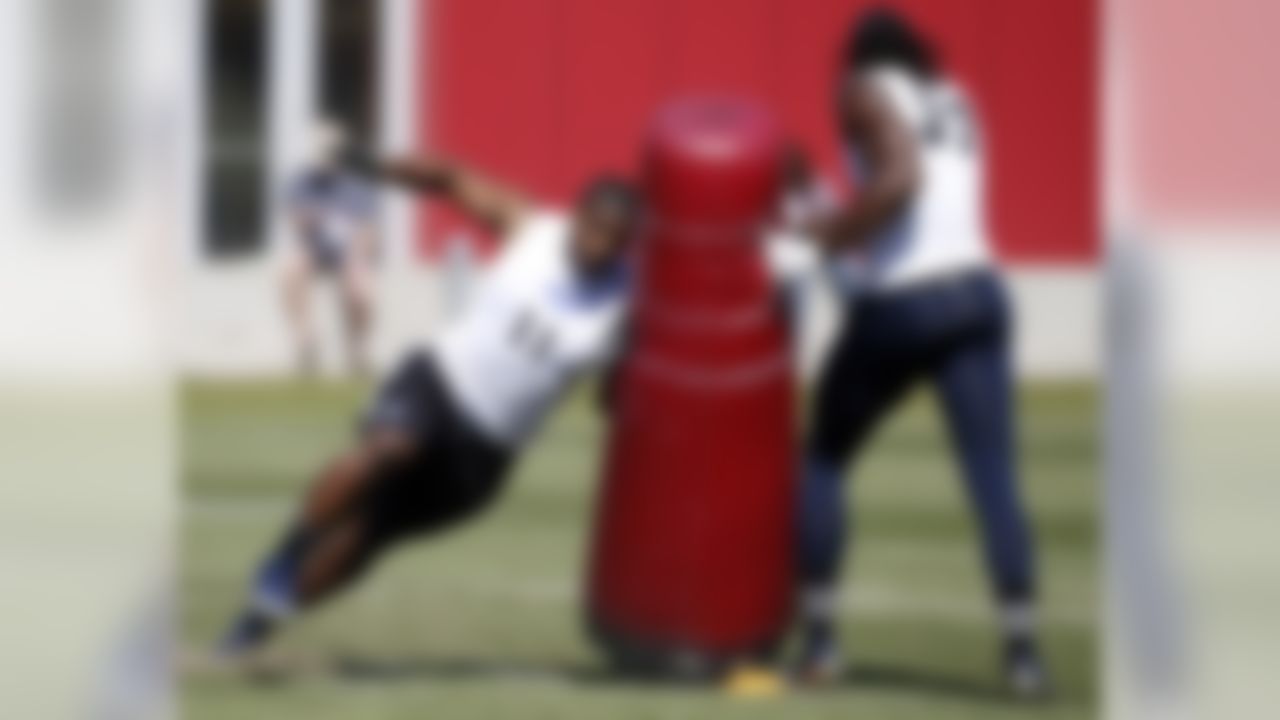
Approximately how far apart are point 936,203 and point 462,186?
73 centimetres

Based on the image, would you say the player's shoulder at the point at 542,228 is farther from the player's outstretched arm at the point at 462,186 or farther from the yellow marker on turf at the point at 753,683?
the yellow marker on turf at the point at 753,683

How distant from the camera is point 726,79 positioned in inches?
188

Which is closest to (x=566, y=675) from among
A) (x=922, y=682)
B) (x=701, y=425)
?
(x=701, y=425)

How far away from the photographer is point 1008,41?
15.6 ft

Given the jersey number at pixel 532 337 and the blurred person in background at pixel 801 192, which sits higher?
the blurred person in background at pixel 801 192

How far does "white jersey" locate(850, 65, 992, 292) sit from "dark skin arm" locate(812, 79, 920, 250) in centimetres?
1

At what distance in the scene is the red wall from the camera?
4.76m

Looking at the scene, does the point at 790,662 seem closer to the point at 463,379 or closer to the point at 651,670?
the point at 651,670

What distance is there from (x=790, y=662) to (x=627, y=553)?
0.30 metres

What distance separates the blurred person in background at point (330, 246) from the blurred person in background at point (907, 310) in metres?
0.70

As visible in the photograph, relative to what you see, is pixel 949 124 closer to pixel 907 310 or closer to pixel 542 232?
pixel 907 310

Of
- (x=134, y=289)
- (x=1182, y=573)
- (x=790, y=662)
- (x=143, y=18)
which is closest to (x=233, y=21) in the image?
(x=143, y=18)

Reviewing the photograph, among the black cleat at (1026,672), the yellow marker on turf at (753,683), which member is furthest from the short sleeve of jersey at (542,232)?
the black cleat at (1026,672)

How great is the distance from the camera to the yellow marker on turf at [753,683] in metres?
4.74
